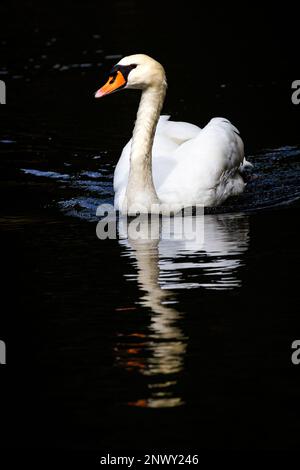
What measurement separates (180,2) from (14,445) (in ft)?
72.7

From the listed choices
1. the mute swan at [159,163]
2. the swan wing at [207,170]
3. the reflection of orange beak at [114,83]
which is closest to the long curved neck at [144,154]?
the mute swan at [159,163]

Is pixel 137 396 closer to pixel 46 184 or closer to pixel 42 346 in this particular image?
pixel 42 346

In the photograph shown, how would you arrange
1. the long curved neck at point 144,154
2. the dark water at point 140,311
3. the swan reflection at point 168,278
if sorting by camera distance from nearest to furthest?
the dark water at point 140,311, the swan reflection at point 168,278, the long curved neck at point 144,154

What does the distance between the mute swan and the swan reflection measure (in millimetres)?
235

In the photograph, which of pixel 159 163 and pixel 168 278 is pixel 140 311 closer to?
pixel 168 278

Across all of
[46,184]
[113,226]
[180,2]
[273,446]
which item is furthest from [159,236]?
[180,2]

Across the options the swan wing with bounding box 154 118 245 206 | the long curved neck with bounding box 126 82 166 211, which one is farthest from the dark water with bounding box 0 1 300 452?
the long curved neck with bounding box 126 82 166 211

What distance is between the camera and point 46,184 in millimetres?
11797

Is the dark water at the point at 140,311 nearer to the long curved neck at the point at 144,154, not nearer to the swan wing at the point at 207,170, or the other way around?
the swan wing at the point at 207,170

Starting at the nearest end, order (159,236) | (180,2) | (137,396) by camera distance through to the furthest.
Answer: (137,396) < (159,236) < (180,2)

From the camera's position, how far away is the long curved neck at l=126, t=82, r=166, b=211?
9.97 meters

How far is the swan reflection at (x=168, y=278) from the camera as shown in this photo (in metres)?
5.93

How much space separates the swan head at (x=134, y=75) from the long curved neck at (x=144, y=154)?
0.10m

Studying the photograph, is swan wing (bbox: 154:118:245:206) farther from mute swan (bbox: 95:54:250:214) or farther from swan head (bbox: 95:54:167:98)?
swan head (bbox: 95:54:167:98)
